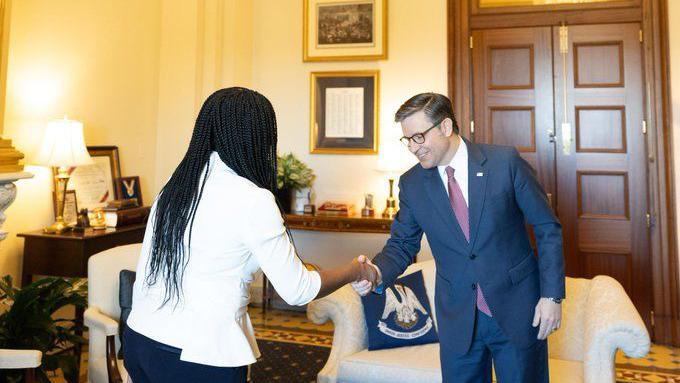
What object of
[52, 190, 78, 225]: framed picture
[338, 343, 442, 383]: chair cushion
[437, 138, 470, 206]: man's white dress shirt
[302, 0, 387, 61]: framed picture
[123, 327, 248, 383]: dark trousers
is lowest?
[338, 343, 442, 383]: chair cushion

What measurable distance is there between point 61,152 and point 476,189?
2673mm

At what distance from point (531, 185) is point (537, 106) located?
9.91 feet

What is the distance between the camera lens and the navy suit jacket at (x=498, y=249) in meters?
1.79

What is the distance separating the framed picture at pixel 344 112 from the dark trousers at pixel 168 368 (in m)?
3.77

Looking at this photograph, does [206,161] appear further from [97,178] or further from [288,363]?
[97,178]

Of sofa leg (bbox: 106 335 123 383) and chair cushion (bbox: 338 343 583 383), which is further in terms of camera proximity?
chair cushion (bbox: 338 343 583 383)

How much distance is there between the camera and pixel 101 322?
90.0 inches

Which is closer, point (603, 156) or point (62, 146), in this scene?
point (62, 146)

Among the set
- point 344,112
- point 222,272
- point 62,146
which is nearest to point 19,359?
point 222,272

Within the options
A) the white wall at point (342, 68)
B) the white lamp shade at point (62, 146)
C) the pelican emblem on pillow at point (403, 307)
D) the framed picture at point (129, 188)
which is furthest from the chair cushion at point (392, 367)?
the framed picture at point (129, 188)

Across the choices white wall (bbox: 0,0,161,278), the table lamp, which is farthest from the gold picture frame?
the table lamp

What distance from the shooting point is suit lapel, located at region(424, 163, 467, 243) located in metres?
1.86

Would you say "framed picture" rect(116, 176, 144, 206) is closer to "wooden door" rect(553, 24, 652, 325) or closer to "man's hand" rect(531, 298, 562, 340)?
"man's hand" rect(531, 298, 562, 340)

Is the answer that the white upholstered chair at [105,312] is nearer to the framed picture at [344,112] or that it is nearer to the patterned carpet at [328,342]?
the patterned carpet at [328,342]
